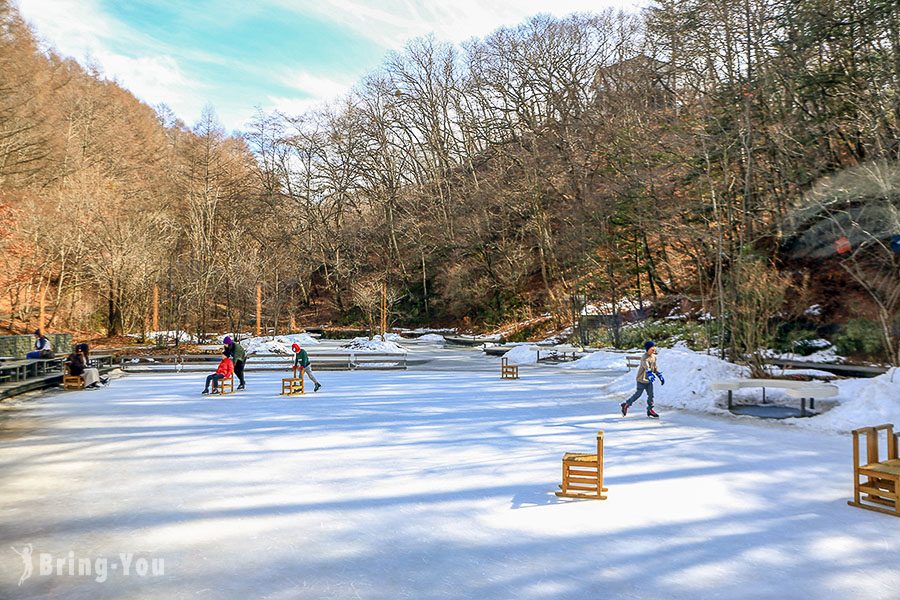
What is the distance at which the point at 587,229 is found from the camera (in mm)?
34656

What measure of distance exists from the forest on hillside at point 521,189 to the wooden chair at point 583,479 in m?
9.99

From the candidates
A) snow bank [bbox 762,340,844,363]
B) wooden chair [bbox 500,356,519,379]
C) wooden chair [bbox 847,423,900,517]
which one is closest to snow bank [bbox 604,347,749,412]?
wooden chair [bbox 500,356,519,379]

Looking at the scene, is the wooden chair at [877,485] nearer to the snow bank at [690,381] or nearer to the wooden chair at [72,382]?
the snow bank at [690,381]

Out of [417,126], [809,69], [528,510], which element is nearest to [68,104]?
[417,126]

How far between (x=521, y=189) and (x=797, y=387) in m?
32.9

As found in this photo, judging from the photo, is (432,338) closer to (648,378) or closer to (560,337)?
(560,337)

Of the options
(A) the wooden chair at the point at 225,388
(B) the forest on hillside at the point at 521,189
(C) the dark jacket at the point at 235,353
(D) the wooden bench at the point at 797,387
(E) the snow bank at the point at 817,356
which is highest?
(B) the forest on hillside at the point at 521,189

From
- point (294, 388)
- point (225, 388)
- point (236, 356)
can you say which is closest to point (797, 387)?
point (294, 388)

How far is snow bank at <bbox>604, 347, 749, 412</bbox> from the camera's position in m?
12.9

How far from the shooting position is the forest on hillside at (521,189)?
61.2 ft

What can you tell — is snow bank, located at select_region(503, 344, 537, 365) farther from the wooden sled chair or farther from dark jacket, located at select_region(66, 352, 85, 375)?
dark jacket, located at select_region(66, 352, 85, 375)

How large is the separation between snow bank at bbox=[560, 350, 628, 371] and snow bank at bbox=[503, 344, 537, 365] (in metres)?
2.40

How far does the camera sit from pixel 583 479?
6461 mm

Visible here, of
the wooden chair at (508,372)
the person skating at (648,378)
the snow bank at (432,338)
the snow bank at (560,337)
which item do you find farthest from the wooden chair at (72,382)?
the snow bank at (432,338)
